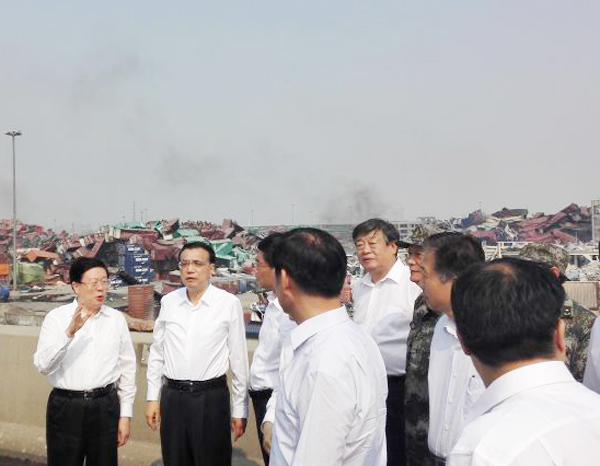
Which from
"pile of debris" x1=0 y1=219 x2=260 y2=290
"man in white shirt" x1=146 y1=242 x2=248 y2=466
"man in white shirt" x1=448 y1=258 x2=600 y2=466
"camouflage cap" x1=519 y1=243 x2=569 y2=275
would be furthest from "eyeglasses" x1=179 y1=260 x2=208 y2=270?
"pile of debris" x1=0 y1=219 x2=260 y2=290

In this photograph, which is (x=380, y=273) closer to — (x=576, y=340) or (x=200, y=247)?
(x=200, y=247)

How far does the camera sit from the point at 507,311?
126cm

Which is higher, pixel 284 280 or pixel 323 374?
pixel 284 280

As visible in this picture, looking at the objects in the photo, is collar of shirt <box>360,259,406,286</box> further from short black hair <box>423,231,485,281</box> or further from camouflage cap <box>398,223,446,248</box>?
short black hair <box>423,231,485,281</box>

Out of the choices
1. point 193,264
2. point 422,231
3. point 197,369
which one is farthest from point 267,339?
point 422,231

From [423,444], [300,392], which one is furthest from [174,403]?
[300,392]

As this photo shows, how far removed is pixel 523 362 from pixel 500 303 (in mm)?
121

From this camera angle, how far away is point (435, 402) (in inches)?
99.0

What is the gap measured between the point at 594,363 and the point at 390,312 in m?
1.30

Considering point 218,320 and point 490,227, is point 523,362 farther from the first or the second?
point 490,227

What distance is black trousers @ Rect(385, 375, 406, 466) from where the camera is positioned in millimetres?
3422

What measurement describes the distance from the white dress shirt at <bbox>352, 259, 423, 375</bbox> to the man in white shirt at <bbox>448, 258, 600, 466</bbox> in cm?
220

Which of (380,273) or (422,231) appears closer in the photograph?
(422,231)

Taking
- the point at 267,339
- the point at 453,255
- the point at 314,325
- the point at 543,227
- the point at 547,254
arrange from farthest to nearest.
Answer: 1. the point at 543,227
2. the point at 267,339
3. the point at 547,254
4. the point at 453,255
5. the point at 314,325
